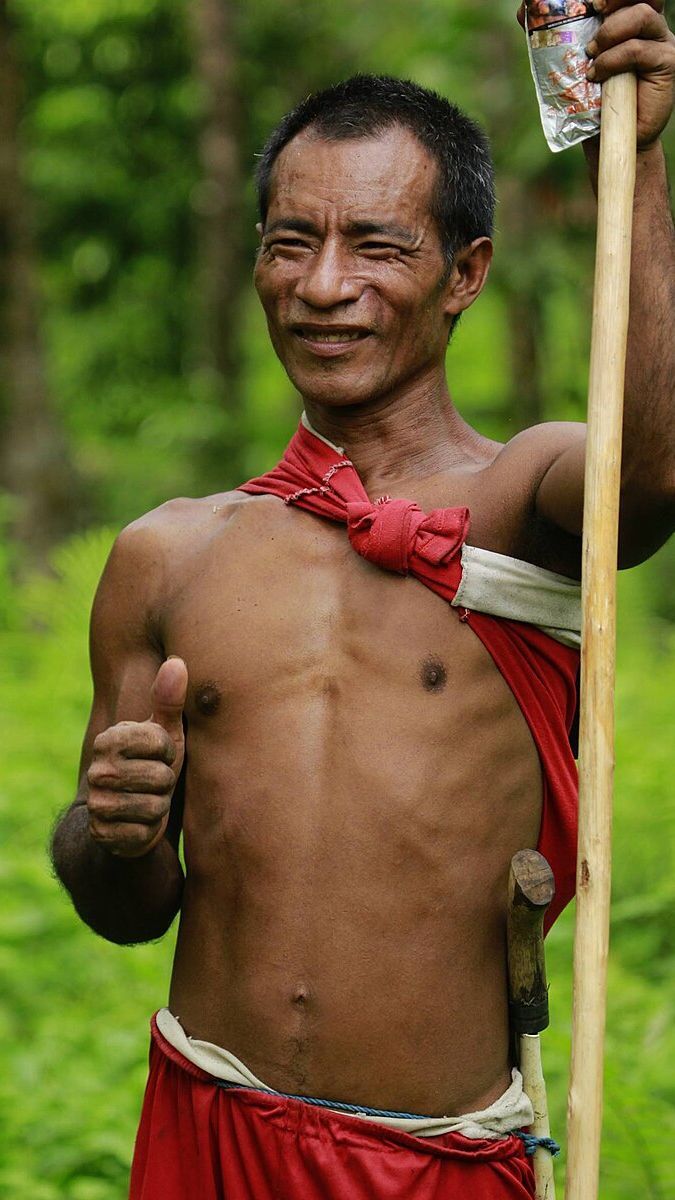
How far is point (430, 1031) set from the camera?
2297mm

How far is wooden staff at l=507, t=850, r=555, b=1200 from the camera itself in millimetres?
2244

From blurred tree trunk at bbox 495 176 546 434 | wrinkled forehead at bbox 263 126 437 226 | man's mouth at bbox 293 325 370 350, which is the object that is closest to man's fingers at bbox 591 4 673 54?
wrinkled forehead at bbox 263 126 437 226

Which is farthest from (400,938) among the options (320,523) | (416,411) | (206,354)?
(206,354)

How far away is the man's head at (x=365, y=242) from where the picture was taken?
95.5 inches

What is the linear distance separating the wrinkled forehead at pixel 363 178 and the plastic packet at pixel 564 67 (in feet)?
1.03

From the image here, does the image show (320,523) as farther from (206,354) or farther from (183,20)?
(183,20)

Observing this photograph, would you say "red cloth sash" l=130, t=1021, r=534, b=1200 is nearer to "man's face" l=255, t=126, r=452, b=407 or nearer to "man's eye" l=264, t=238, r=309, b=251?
"man's face" l=255, t=126, r=452, b=407

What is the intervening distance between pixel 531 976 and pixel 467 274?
1162 millimetres

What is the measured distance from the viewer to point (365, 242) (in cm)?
244

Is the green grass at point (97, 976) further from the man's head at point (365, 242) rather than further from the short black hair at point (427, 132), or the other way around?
the short black hair at point (427, 132)

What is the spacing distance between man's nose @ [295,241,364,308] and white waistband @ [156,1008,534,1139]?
46.1 inches

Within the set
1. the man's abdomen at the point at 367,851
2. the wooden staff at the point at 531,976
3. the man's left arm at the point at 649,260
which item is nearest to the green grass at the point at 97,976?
the wooden staff at the point at 531,976

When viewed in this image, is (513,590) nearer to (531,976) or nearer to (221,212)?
(531,976)

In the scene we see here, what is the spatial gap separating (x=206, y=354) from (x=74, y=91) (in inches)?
101
